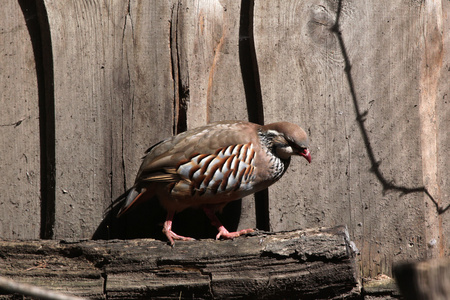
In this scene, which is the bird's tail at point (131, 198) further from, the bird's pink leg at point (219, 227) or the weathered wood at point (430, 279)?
the weathered wood at point (430, 279)

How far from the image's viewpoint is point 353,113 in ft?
12.8

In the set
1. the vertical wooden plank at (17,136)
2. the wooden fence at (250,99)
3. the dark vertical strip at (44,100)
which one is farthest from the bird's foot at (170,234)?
the vertical wooden plank at (17,136)

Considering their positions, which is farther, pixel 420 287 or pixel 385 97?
pixel 385 97

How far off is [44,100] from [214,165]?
4.65 feet

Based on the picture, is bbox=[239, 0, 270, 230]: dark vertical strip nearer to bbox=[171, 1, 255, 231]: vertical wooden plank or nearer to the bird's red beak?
bbox=[171, 1, 255, 231]: vertical wooden plank

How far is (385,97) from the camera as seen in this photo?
3893 millimetres

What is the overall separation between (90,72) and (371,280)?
8.14 feet

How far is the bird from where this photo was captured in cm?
366

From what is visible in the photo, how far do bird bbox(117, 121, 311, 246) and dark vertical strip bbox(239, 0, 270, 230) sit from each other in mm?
260

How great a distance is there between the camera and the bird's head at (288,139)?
12.1 ft

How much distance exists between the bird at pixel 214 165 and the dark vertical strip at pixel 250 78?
0.26 m

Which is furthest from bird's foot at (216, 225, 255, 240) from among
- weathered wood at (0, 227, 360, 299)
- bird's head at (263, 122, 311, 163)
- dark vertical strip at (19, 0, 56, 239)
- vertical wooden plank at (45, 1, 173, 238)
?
dark vertical strip at (19, 0, 56, 239)

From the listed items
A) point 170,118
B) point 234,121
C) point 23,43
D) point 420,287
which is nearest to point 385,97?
point 234,121

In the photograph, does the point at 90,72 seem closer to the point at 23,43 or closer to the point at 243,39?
the point at 23,43
